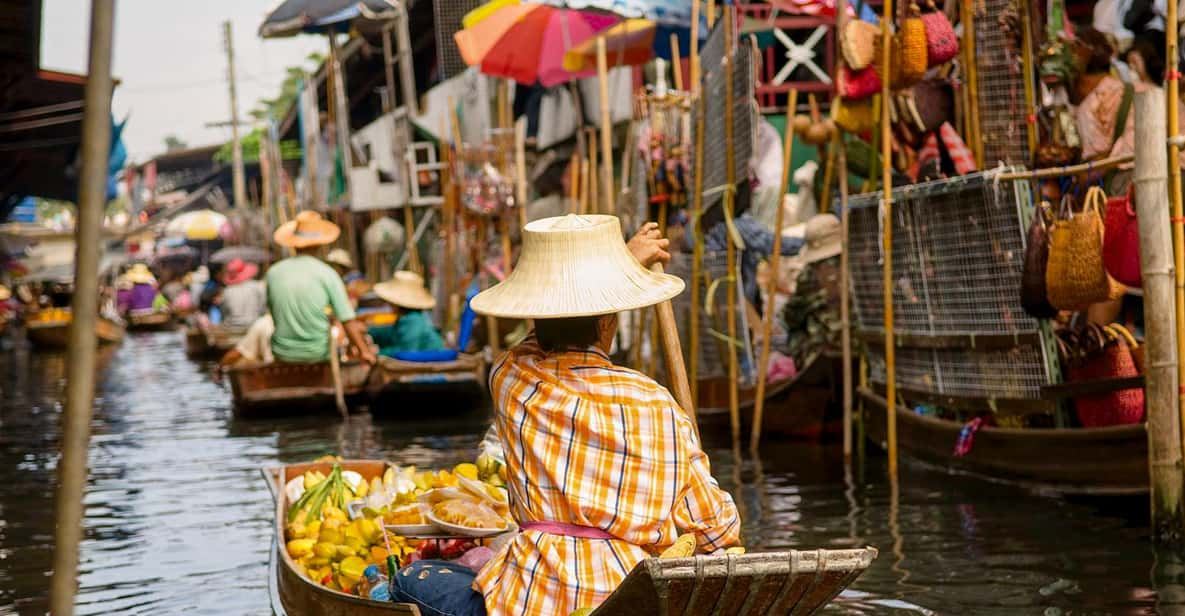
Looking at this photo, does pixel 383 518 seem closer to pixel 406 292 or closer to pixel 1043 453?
pixel 1043 453

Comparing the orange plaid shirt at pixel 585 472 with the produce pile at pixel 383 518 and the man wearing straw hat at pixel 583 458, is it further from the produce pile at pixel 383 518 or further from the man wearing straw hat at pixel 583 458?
the produce pile at pixel 383 518

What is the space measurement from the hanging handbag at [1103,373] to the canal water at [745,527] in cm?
51

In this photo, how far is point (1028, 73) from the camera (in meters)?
8.72

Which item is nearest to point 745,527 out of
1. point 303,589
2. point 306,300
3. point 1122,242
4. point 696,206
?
point 1122,242

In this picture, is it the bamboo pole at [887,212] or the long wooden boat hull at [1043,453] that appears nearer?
the long wooden boat hull at [1043,453]

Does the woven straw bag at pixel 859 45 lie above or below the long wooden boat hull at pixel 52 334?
above

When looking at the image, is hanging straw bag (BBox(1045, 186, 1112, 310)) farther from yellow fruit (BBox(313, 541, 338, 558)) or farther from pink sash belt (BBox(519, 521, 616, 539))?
pink sash belt (BBox(519, 521, 616, 539))

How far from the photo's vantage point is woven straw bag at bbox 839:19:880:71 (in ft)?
29.0

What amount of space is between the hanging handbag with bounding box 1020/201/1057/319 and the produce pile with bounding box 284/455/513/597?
3.01m

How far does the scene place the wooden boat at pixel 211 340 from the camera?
72.7 ft

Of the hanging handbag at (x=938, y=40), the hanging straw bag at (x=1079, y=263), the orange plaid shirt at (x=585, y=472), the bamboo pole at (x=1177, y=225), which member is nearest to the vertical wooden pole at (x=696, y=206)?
the hanging handbag at (x=938, y=40)

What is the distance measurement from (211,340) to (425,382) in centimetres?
1016

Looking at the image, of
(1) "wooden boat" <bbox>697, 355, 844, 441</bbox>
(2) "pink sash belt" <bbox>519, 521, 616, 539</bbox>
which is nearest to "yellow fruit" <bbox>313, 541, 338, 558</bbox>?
(2) "pink sash belt" <bbox>519, 521, 616, 539</bbox>

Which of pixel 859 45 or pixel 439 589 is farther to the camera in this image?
pixel 859 45
